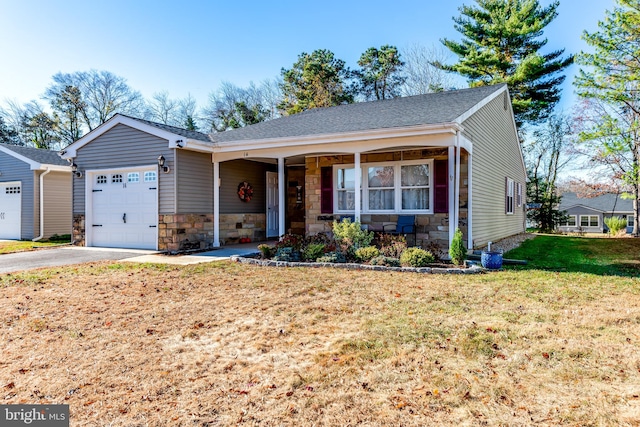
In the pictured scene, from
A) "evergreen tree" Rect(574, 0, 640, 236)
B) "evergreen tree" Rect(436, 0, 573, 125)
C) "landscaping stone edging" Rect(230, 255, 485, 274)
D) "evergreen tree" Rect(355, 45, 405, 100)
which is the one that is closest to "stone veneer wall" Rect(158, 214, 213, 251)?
"landscaping stone edging" Rect(230, 255, 485, 274)

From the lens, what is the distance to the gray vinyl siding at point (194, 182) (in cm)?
1014

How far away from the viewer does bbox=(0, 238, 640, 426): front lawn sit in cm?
249

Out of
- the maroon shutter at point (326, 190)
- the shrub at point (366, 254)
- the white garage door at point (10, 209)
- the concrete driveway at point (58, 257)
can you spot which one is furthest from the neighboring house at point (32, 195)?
the shrub at point (366, 254)

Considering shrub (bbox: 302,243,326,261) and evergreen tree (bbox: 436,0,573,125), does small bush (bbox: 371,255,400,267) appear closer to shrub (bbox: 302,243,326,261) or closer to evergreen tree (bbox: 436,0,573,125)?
shrub (bbox: 302,243,326,261)

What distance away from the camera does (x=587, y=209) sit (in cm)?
3547

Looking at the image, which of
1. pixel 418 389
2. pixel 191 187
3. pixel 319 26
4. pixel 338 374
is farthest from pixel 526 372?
pixel 319 26

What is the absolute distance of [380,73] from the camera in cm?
2550

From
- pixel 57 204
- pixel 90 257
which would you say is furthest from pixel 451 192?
pixel 57 204

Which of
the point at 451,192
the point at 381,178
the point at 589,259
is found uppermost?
the point at 381,178

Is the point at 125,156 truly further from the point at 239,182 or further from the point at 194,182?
the point at 239,182

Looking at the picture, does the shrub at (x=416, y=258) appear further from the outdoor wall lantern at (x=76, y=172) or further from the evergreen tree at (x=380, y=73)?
the evergreen tree at (x=380, y=73)

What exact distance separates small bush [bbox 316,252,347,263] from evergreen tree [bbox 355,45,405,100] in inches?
779

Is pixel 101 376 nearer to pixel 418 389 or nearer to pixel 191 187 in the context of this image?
pixel 418 389

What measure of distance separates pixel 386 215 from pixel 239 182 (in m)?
4.65
